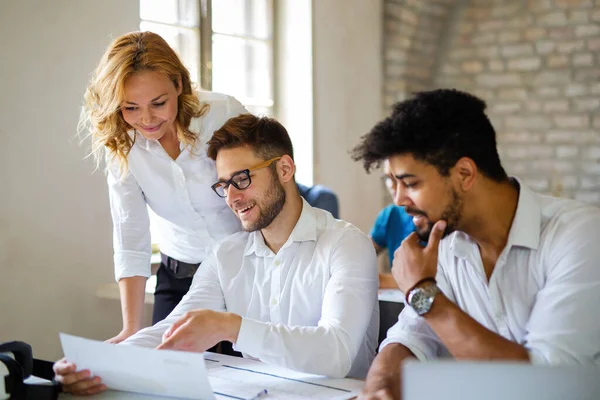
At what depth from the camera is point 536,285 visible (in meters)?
1.78

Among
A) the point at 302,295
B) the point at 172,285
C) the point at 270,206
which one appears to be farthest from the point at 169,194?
the point at 302,295

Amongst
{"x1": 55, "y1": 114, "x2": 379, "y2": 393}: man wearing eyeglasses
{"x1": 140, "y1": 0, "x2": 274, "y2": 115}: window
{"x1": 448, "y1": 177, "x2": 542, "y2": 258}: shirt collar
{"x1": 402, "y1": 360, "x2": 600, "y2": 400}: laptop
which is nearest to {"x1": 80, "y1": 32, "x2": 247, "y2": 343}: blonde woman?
{"x1": 55, "y1": 114, "x2": 379, "y2": 393}: man wearing eyeglasses

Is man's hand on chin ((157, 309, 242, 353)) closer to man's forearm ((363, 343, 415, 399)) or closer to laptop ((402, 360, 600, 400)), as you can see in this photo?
man's forearm ((363, 343, 415, 399))

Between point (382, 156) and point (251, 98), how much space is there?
320 cm

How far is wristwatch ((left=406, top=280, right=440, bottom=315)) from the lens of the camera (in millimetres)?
1734

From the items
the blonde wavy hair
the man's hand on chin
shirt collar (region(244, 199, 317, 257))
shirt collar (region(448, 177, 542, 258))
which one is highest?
the blonde wavy hair

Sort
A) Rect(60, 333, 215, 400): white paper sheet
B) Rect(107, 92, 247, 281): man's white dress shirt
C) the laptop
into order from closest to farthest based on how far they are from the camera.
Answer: the laptop → Rect(60, 333, 215, 400): white paper sheet → Rect(107, 92, 247, 281): man's white dress shirt

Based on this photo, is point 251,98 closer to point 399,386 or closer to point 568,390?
point 399,386

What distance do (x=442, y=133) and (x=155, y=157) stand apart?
1.11 m

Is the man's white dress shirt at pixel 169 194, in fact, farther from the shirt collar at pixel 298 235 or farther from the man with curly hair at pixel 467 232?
the man with curly hair at pixel 467 232

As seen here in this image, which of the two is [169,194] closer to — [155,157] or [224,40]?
[155,157]

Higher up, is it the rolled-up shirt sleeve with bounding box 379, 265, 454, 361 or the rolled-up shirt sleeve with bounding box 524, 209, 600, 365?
the rolled-up shirt sleeve with bounding box 524, 209, 600, 365

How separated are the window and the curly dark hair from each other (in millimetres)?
2608

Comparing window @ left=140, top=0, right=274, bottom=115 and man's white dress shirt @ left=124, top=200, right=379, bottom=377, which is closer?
man's white dress shirt @ left=124, top=200, right=379, bottom=377
